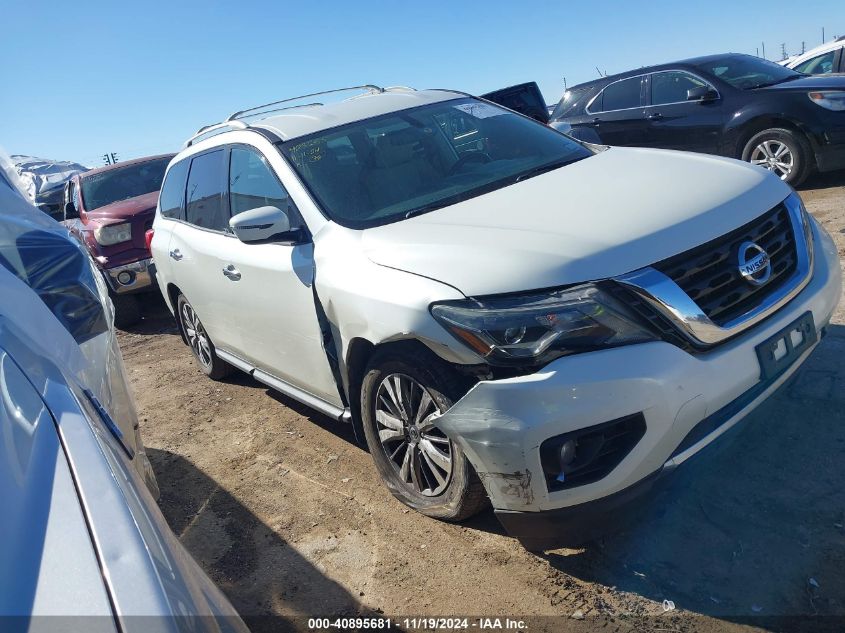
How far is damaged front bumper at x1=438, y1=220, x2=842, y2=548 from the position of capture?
7.60 feet

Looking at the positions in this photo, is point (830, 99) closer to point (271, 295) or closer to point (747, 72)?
point (747, 72)

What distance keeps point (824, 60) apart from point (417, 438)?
1043 cm

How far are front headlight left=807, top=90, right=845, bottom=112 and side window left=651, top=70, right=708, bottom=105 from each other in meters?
1.36

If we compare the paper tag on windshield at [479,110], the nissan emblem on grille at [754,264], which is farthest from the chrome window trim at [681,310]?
the paper tag on windshield at [479,110]

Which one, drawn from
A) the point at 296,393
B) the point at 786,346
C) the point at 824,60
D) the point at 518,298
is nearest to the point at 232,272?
the point at 296,393

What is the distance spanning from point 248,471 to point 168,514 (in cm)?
48

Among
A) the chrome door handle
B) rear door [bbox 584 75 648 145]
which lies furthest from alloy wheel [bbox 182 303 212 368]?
rear door [bbox 584 75 648 145]

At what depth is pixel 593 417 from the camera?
2.31 meters

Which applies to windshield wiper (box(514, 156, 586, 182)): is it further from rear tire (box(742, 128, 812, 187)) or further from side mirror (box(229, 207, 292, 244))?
rear tire (box(742, 128, 812, 187))

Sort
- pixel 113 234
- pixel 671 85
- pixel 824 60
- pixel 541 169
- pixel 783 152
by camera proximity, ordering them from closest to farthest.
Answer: pixel 541 169, pixel 783 152, pixel 113 234, pixel 671 85, pixel 824 60

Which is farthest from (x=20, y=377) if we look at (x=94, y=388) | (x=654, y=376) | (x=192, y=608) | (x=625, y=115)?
(x=625, y=115)

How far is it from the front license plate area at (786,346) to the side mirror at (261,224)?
2.04 m

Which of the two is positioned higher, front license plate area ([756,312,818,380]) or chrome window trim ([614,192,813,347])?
chrome window trim ([614,192,813,347])

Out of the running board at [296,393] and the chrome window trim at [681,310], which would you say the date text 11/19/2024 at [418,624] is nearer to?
the running board at [296,393]
